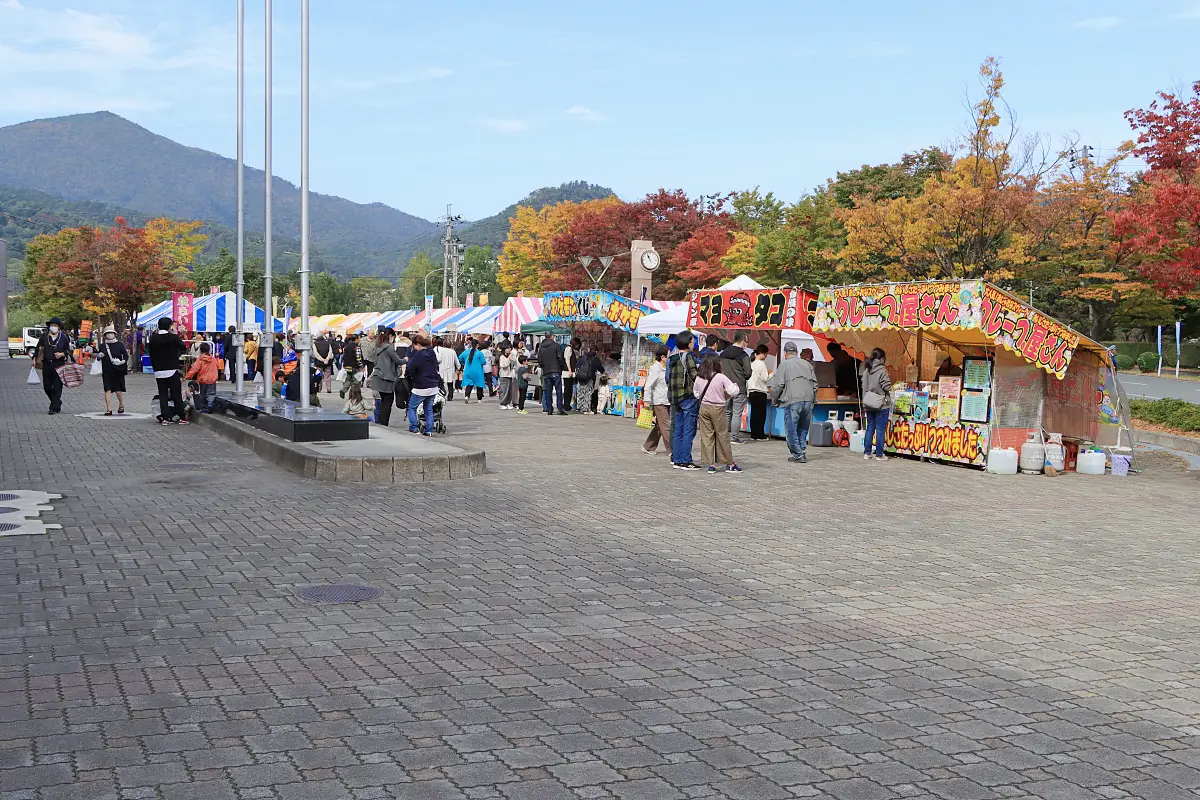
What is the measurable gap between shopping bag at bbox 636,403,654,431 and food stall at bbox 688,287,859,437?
191 centimetres

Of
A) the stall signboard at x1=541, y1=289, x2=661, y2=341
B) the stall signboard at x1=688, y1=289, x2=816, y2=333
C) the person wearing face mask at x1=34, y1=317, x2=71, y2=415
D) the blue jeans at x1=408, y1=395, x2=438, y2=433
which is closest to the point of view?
the blue jeans at x1=408, y1=395, x2=438, y2=433

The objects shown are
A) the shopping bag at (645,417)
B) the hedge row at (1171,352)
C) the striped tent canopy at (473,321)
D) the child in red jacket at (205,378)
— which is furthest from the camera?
the hedge row at (1171,352)

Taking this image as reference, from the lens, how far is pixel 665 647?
621 cm

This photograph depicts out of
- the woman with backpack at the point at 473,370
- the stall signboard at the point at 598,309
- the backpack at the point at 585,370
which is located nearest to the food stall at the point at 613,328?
the stall signboard at the point at 598,309

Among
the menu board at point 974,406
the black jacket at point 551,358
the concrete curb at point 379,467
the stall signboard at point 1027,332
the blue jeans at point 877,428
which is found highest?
the stall signboard at point 1027,332

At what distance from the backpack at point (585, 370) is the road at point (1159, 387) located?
1646 centimetres

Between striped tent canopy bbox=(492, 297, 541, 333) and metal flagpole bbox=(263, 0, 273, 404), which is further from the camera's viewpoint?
striped tent canopy bbox=(492, 297, 541, 333)

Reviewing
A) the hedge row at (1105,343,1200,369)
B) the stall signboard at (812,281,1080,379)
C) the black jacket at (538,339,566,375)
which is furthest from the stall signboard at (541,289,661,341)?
the hedge row at (1105,343,1200,369)

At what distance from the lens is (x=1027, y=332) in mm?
14992

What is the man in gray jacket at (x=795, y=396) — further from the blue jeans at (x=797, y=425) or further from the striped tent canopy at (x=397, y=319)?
the striped tent canopy at (x=397, y=319)

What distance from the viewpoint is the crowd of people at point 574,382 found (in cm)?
1454

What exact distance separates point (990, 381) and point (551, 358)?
450 inches

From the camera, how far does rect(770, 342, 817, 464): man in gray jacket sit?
51.4 feet

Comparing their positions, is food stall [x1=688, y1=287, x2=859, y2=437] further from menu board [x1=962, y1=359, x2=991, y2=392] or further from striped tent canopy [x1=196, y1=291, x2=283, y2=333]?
striped tent canopy [x1=196, y1=291, x2=283, y2=333]
